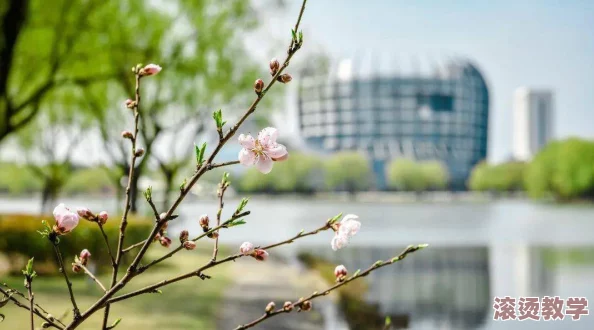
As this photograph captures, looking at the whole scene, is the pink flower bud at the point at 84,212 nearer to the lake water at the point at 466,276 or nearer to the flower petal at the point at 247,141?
the flower petal at the point at 247,141

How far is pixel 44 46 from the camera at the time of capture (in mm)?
10945

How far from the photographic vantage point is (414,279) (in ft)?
36.3

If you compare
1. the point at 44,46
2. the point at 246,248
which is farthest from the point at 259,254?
the point at 44,46

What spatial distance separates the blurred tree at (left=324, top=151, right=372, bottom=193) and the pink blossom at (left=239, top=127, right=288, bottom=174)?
183 ft

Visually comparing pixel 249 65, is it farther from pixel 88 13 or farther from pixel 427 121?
pixel 427 121

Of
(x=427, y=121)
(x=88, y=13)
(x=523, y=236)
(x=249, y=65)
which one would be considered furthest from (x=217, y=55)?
(x=427, y=121)

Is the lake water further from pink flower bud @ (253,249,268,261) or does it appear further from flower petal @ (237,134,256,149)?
flower petal @ (237,134,256,149)

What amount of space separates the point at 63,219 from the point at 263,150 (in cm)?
32

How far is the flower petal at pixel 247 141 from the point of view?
92 centimetres

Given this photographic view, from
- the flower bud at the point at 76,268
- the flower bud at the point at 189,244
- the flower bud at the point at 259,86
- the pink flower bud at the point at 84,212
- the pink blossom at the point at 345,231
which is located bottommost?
the flower bud at the point at 76,268

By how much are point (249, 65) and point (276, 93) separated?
41.1 inches

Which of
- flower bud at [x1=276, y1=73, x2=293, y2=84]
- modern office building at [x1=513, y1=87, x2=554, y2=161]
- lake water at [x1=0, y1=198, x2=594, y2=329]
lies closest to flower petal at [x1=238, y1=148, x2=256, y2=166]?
flower bud at [x1=276, y1=73, x2=293, y2=84]

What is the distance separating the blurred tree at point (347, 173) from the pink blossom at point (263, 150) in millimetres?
55794

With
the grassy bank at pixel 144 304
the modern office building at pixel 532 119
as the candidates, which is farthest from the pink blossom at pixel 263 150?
the modern office building at pixel 532 119
